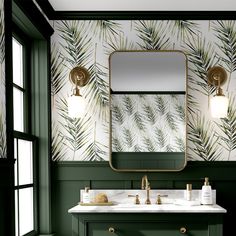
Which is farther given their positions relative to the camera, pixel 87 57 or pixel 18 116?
pixel 87 57

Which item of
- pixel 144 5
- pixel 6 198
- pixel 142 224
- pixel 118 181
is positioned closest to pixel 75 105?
pixel 118 181

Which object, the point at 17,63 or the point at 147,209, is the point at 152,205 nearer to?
the point at 147,209

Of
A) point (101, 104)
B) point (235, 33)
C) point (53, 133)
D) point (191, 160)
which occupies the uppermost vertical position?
point (235, 33)

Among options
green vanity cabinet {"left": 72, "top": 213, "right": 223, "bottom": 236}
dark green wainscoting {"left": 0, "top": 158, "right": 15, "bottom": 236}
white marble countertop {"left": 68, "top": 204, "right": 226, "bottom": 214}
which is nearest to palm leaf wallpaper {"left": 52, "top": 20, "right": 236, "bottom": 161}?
white marble countertop {"left": 68, "top": 204, "right": 226, "bottom": 214}

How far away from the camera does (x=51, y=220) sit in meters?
3.85

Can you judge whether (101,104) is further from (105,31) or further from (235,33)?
(235,33)

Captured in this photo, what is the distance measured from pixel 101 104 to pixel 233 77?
1.26 meters

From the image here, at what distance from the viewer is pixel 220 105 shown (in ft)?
12.2

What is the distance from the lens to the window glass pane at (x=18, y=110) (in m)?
3.45

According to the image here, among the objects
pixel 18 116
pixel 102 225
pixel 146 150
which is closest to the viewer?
pixel 102 225

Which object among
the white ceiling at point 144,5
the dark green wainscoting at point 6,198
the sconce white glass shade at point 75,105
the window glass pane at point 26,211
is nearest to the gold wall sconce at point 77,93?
the sconce white glass shade at point 75,105

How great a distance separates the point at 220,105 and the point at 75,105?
1.29m

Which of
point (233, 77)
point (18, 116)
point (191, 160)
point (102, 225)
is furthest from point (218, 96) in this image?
point (18, 116)

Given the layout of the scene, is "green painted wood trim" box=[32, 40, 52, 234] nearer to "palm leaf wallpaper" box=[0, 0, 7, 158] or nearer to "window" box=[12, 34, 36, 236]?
"window" box=[12, 34, 36, 236]
